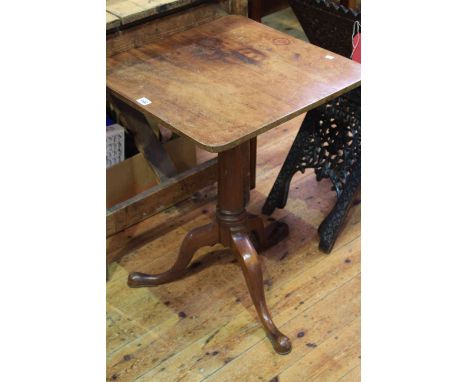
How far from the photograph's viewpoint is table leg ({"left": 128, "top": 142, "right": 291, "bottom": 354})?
2.11 m

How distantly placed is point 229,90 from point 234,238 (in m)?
0.53

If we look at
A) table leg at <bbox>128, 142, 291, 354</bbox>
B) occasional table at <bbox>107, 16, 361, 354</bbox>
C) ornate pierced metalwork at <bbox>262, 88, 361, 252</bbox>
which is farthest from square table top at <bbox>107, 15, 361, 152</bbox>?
ornate pierced metalwork at <bbox>262, 88, 361, 252</bbox>

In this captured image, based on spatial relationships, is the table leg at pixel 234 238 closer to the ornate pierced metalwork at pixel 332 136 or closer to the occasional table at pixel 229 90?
the occasional table at pixel 229 90

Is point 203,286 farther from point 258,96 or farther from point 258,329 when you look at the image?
point 258,96

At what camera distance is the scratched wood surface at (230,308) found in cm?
208

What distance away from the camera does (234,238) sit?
2.19 meters

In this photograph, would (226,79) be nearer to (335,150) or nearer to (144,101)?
(144,101)

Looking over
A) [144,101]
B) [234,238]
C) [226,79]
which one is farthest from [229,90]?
[234,238]

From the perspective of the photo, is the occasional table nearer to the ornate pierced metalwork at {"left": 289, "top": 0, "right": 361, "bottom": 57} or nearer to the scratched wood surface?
the scratched wood surface

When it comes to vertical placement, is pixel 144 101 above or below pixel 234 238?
above

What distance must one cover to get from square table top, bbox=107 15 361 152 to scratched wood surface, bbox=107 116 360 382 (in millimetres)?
755

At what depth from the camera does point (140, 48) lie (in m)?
2.08
